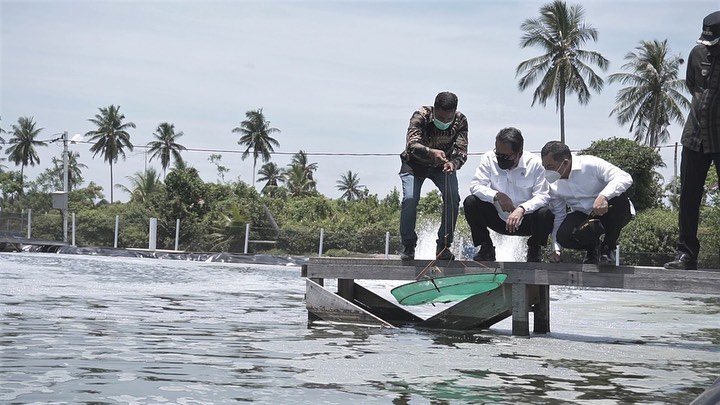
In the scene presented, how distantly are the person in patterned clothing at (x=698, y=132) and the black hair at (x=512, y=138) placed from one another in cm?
130

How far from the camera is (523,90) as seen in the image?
4956 centimetres

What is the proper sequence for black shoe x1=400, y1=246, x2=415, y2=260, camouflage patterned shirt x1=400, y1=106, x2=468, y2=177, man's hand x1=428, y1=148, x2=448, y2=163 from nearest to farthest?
man's hand x1=428, y1=148, x2=448, y2=163, camouflage patterned shirt x1=400, y1=106, x2=468, y2=177, black shoe x1=400, y1=246, x2=415, y2=260

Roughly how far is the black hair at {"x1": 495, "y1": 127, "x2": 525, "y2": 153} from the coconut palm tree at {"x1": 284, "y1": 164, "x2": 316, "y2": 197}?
2520 inches

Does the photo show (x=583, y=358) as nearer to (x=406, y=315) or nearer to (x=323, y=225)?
(x=406, y=315)

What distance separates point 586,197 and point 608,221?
255mm

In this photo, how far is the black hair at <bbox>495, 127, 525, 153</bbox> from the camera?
799cm

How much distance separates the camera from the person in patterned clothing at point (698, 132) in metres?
7.07

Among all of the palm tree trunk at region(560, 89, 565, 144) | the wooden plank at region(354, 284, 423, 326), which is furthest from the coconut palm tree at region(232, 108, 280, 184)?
the wooden plank at region(354, 284, 423, 326)

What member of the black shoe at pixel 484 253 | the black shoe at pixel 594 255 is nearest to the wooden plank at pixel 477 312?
the black shoe at pixel 484 253

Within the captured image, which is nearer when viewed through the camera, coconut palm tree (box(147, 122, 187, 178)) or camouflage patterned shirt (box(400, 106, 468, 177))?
camouflage patterned shirt (box(400, 106, 468, 177))

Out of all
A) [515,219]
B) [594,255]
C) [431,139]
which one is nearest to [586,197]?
[594,255]

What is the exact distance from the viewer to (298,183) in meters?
73.1

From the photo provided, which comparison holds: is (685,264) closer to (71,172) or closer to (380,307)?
(380,307)

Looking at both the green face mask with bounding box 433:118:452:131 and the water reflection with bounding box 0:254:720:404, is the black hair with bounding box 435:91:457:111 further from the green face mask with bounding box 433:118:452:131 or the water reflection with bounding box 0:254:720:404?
the water reflection with bounding box 0:254:720:404
